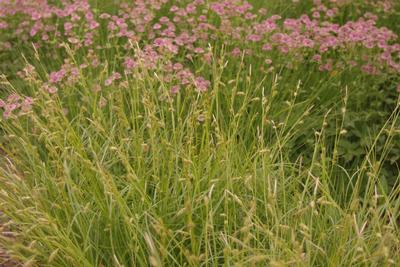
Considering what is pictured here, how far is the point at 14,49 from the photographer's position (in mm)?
4645

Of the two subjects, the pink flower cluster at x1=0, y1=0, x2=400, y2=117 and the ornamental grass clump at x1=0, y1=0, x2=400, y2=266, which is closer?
the ornamental grass clump at x1=0, y1=0, x2=400, y2=266

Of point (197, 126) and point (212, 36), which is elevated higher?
point (212, 36)

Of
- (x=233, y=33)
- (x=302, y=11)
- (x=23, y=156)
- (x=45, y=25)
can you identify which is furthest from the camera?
(x=302, y=11)

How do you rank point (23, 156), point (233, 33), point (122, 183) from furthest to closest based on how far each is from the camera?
point (233, 33)
point (23, 156)
point (122, 183)

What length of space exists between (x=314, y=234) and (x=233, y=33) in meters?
1.81

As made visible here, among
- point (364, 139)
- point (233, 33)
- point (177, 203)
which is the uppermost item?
point (233, 33)

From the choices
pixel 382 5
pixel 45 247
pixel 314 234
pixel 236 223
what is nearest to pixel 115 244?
pixel 45 247

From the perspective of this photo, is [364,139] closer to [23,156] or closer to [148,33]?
[148,33]

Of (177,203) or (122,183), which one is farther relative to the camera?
(122,183)

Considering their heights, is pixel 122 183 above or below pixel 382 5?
below

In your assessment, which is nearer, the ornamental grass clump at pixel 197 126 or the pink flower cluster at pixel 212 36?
the ornamental grass clump at pixel 197 126

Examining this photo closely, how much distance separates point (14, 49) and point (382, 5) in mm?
2879

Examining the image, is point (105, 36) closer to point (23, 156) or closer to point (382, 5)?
point (23, 156)

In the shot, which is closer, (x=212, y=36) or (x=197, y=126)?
(x=197, y=126)
